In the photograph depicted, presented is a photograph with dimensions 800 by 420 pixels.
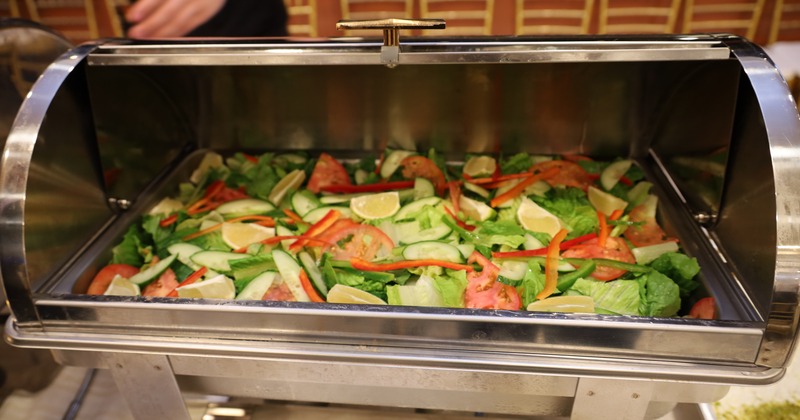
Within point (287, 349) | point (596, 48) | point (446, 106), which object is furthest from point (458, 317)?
point (446, 106)

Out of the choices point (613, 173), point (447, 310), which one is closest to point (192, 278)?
point (447, 310)

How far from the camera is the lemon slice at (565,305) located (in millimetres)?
1215

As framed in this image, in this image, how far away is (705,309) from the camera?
4.01 ft

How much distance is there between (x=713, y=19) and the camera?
4.62 meters

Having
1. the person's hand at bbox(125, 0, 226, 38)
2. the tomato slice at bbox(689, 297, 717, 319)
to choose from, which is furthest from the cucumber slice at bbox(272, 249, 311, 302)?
the person's hand at bbox(125, 0, 226, 38)

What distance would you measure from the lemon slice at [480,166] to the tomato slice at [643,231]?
0.46 metres

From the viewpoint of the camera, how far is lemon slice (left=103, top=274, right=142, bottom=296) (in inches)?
55.1

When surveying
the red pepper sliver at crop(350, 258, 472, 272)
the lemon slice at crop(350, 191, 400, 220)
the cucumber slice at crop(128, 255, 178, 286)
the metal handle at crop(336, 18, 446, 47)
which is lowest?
the cucumber slice at crop(128, 255, 178, 286)

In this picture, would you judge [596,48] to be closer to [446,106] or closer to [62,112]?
[446,106]

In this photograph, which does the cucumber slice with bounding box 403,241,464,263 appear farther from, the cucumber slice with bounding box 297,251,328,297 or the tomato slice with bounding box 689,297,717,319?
the tomato slice with bounding box 689,297,717,319

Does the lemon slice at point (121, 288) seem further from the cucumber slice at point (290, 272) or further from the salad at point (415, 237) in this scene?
the cucumber slice at point (290, 272)

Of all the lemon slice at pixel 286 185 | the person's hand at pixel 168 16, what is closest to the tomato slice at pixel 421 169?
the lemon slice at pixel 286 185

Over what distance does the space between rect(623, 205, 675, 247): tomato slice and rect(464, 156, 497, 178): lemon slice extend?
0.46 m

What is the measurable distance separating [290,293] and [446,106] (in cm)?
83
